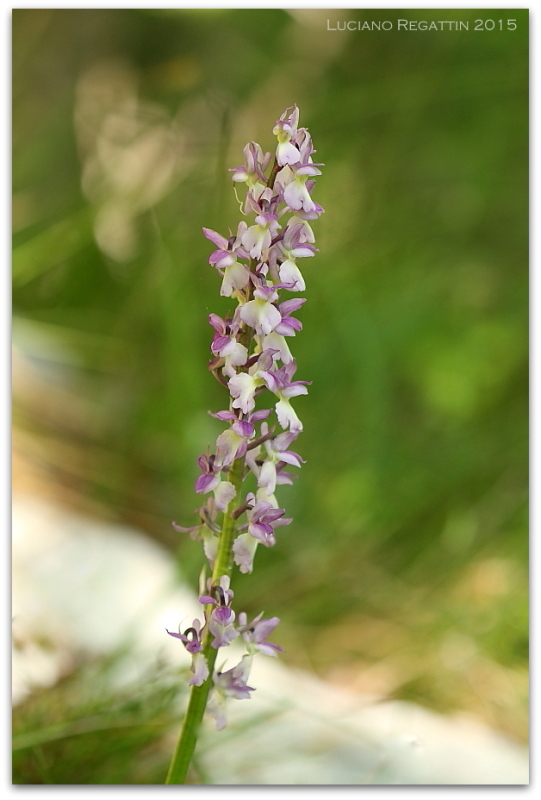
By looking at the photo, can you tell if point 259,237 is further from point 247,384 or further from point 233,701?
point 233,701

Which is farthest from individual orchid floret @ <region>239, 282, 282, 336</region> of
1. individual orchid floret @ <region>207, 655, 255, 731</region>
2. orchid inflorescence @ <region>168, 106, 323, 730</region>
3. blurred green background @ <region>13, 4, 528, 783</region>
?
blurred green background @ <region>13, 4, 528, 783</region>

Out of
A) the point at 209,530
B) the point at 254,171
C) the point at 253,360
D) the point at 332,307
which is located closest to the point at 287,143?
the point at 254,171

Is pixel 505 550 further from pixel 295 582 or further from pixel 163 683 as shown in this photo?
pixel 163 683

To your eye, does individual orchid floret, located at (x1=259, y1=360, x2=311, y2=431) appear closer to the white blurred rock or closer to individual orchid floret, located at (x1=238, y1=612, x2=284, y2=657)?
individual orchid floret, located at (x1=238, y1=612, x2=284, y2=657)

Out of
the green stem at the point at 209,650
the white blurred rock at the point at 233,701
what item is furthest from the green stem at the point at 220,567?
the white blurred rock at the point at 233,701

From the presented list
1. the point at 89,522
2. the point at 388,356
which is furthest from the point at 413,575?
the point at 89,522

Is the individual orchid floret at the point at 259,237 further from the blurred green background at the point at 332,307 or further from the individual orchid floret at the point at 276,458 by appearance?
the blurred green background at the point at 332,307
